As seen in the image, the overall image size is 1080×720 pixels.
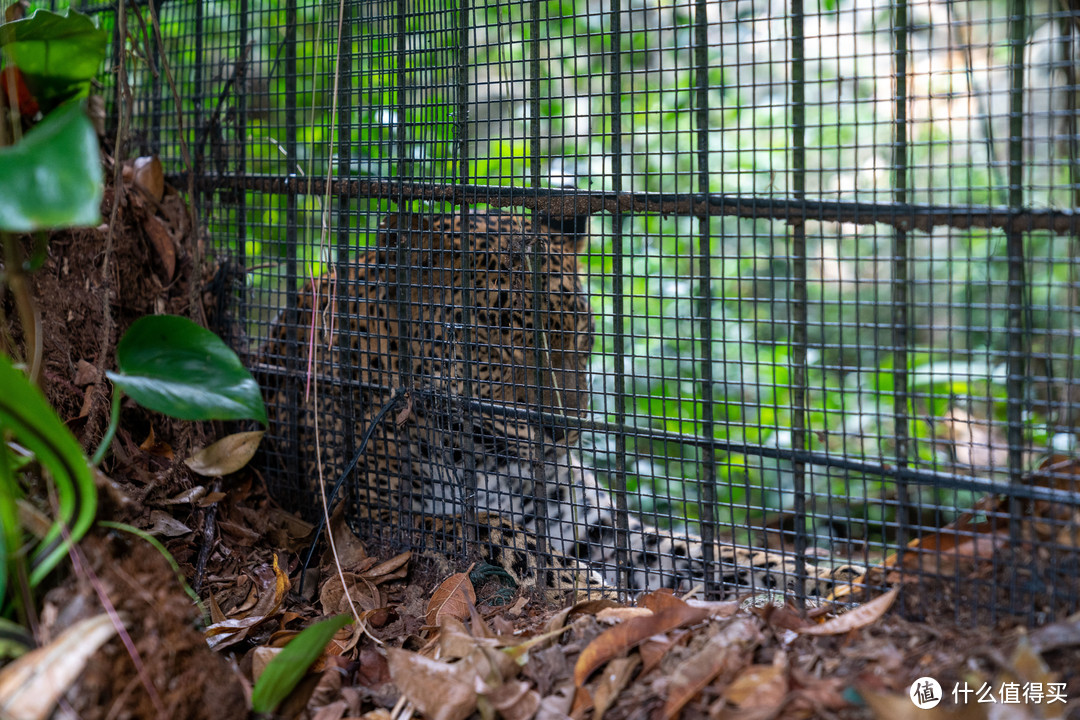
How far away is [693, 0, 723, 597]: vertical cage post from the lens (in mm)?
2344

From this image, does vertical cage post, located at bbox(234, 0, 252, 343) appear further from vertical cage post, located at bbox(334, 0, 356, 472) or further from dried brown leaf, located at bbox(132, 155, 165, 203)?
vertical cage post, located at bbox(334, 0, 356, 472)

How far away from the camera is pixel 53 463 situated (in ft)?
5.87

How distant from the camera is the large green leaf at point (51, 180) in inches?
54.5

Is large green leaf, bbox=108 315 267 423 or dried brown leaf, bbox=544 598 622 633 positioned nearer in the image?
large green leaf, bbox=108 315 267 423

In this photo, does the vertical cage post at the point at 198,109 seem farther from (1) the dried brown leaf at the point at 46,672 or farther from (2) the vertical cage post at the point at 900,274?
(2) the vertical cage post at the point at 900,274

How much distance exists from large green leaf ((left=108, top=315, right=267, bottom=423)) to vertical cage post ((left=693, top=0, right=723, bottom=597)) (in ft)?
3.94

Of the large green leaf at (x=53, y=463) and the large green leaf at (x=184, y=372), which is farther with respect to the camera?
the large green leaf at (x=184, y=372)

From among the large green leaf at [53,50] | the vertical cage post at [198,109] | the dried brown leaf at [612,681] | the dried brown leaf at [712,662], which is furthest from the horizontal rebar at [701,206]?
the dried brown leaf at [612,681]

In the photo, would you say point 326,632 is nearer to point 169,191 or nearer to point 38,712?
point 38,712

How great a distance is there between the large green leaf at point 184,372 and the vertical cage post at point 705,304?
1202mm

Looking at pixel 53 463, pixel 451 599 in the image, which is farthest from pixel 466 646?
pixel 53 463

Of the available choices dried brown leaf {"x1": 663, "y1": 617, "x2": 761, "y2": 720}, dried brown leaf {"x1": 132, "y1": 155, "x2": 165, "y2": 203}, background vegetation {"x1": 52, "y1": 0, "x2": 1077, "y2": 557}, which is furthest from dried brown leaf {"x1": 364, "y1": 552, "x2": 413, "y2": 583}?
dried brown leaf {"x1": 132, "y1": 155, "x2": 165, "y2": 203}

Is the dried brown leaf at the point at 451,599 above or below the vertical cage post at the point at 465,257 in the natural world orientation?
below

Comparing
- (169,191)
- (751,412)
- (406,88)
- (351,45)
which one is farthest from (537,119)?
(751,412)
